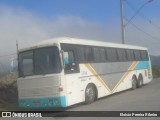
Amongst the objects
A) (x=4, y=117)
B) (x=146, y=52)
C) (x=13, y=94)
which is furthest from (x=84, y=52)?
(x=146, y=52)

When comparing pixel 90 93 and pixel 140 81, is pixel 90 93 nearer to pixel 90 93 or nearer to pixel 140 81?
pixel 90 93

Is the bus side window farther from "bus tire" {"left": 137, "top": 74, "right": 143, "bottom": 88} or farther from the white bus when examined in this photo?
"bus tire" {"left": 137, "top": 74, "right": 143, "bottom": 88}

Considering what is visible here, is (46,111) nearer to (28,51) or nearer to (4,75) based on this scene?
(28,51)

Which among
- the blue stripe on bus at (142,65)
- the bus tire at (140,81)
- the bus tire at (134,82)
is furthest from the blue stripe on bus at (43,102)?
the bus tire at (140,81)

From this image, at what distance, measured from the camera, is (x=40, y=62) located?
1467 cm

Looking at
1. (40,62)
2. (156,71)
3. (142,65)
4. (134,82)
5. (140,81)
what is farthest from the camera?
(156,71)

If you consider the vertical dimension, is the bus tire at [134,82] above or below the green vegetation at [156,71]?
below

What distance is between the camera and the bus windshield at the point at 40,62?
566 inches

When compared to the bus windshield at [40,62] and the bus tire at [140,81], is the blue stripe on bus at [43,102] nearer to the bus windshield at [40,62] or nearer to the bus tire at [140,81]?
the bus windshield at [40,62]

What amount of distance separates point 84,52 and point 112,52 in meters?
3.43

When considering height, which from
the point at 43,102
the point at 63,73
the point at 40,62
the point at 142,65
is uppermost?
the point at 142,65

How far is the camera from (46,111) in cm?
1563

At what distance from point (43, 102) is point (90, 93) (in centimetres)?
289

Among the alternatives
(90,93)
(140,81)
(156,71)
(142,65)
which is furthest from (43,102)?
(156,71)
